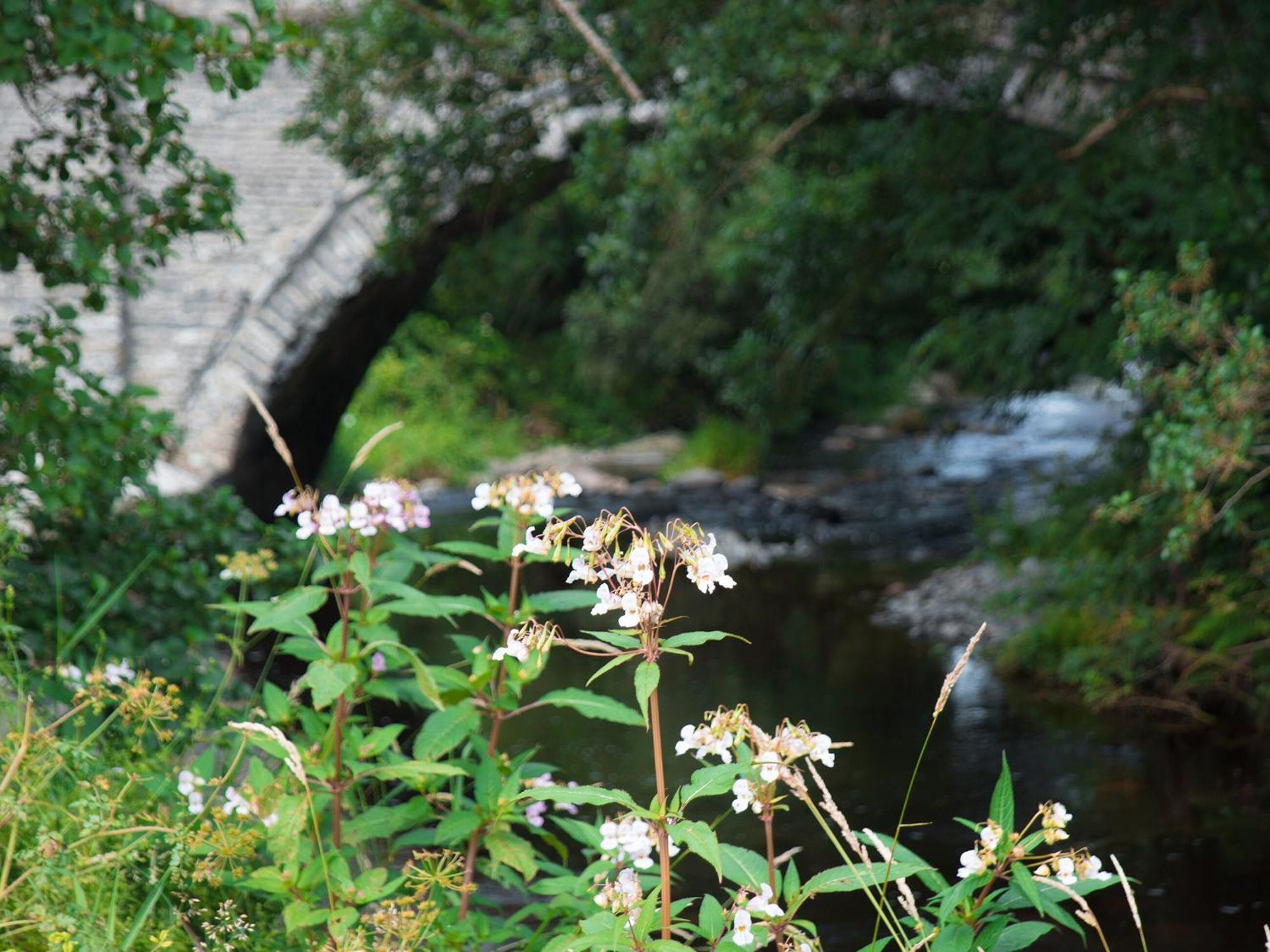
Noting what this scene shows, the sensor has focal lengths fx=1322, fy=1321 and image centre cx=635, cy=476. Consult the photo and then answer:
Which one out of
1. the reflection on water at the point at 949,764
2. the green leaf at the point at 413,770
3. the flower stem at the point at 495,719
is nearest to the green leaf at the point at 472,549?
the flower stem at the point at 495,719

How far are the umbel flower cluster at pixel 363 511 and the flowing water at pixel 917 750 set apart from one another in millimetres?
645

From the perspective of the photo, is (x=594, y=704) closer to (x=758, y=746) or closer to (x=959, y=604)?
(x=758, y=746)

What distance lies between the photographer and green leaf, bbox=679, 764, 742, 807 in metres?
1.78

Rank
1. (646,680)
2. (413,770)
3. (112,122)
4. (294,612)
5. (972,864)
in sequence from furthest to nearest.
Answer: (112,122), (294,612), (413,770), (972,864), (646,680)

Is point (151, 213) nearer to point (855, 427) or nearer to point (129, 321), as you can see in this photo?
point (129, 321)

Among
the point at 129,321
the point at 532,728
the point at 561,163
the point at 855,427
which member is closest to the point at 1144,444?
the point at 532,728

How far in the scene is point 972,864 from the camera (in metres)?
1.78

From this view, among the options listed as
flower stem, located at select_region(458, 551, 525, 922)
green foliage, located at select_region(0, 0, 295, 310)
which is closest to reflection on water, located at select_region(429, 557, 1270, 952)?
flower stem, located at select_region(458, 551, 525, 922)

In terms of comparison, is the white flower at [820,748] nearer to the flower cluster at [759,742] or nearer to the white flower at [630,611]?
the flower cluster at [759,742]

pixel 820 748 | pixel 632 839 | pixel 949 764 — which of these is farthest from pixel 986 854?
pixel 949 764

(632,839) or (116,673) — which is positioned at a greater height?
(116,673)

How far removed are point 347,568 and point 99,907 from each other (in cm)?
66

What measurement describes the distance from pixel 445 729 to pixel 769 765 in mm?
781

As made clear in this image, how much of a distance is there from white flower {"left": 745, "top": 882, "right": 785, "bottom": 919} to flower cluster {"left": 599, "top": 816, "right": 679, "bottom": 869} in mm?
134
